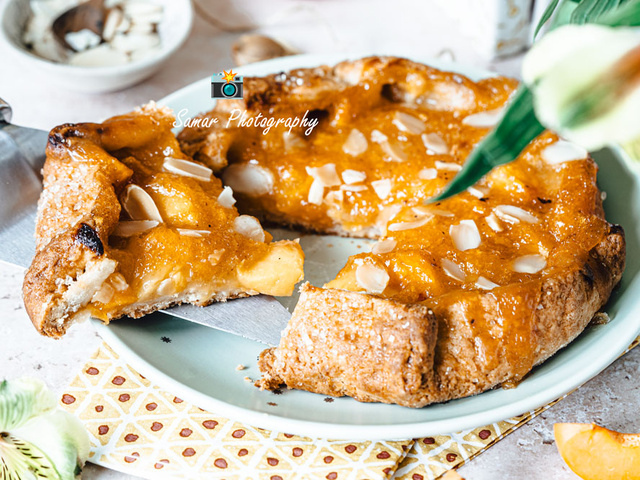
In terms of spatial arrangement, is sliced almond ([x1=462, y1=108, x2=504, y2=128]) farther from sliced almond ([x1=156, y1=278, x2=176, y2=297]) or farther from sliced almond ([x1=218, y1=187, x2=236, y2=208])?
sliced almond ([x1=156, y1=278, x2=176, y2=297])

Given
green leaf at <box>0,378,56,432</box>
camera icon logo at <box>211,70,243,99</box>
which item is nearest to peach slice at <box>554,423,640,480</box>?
green leaf at <box>0,378,56,432</box>

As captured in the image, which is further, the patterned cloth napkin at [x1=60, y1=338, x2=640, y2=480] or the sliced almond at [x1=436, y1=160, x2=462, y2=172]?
the sliced almond at [x1=436, y1=160, x2=462, y2=172]

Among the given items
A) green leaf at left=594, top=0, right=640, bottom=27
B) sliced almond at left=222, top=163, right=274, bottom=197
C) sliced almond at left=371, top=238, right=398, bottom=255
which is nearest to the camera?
green leaf at left=594, top=0, right=640, bottom=27

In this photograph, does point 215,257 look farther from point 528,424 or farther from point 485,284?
point 528,424

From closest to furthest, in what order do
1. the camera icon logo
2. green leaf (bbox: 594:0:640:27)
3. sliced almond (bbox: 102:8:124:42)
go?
green leaf (bbox: 594:0:640:27) < the camera icon logo < sliced almond (bbox: 102:8:124:42)

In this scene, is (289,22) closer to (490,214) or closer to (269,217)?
(269,217)
